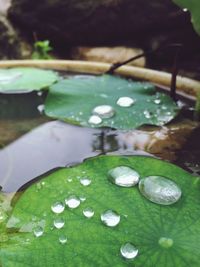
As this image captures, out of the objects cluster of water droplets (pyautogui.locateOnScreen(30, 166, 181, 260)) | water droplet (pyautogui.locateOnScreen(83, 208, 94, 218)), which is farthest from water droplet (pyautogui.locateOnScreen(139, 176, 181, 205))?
water droplet (pyautogui.locateOnScreen(83, 208, 94, 218))

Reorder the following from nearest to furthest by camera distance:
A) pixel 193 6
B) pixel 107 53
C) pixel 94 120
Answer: pixel 193 6
pixel 94 120
pixel 107 53

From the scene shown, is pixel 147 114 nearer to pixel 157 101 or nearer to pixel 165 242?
pixel 157 101

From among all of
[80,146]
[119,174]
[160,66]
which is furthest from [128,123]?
[160,66]

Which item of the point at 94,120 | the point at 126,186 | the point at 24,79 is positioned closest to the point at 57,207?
the point at 126,186

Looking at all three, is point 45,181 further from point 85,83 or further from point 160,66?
point 160,66

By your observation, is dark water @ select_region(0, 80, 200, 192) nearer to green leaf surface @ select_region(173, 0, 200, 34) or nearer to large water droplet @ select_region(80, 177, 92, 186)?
large water droplet @ select_region(80, 177, 92, 186)

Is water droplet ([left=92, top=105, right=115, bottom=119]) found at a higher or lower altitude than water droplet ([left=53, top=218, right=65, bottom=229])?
lower

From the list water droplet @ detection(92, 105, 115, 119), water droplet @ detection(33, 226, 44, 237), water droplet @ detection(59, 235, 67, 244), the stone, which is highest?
water droplet @ detection(59, 235, 67, 244)
